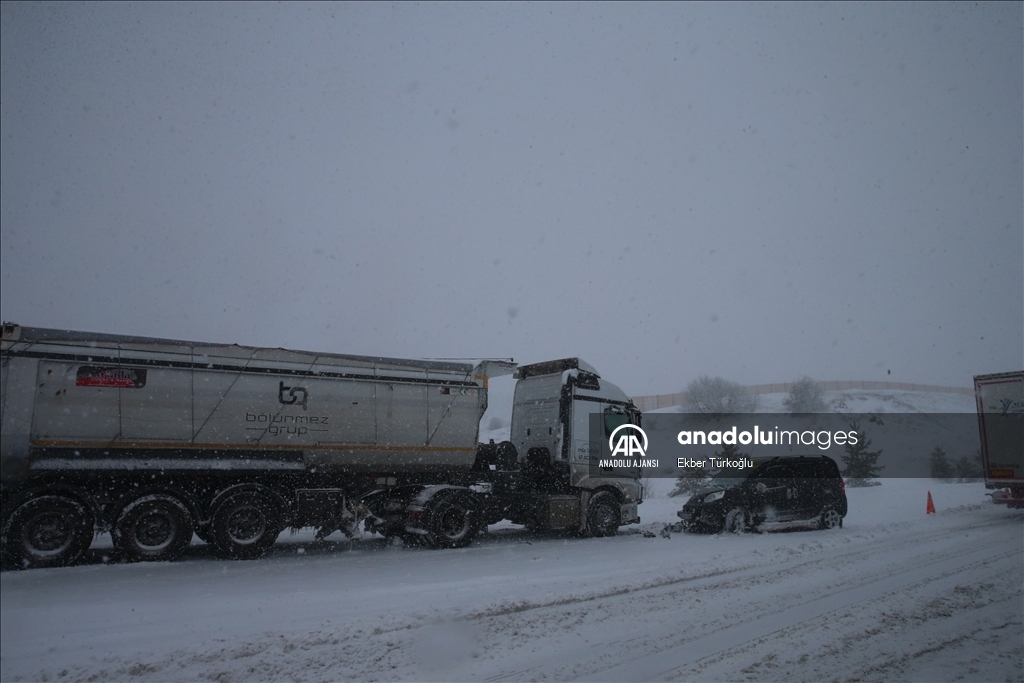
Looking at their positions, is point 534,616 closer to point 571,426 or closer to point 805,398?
point 571,426

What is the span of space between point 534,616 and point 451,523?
5.40 meters

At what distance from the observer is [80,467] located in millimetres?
8930

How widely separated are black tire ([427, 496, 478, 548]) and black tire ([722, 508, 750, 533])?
5.55m

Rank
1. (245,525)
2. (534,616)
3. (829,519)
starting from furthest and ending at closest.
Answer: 1. (829,519)
2. (245,525)
3. (534,616)

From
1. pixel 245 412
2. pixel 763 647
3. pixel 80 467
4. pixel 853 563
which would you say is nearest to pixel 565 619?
pixel 763 647

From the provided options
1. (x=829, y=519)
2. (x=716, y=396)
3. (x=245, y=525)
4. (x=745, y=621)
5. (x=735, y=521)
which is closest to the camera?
(x=745, y=621)

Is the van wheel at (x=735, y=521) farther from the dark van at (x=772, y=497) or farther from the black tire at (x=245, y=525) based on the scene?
the black tire at (x=245, y=525)

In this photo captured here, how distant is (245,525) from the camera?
32.9ft

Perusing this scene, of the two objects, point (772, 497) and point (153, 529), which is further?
point (772, 497)

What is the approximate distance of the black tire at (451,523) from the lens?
1113cm

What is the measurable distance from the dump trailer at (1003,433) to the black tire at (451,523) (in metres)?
13.5

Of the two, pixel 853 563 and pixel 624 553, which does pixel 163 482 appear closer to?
pixel 624 553

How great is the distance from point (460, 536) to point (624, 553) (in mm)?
3071

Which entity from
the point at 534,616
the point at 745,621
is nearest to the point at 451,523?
the point at 534,616
